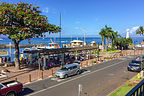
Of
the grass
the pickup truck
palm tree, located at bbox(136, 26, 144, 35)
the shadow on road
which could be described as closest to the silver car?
the shadow on road

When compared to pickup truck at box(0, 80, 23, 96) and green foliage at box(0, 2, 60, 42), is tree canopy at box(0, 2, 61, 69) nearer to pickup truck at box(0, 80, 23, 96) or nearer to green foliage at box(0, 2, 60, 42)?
green foliage at box(0, 2, 60, 42)

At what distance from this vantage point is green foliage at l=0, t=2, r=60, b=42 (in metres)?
19.7

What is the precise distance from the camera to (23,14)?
67.1 ft

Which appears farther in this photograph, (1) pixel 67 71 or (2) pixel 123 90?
(1) pixel 67 71

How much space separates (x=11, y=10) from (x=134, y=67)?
2055 cm

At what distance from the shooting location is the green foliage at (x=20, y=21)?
19.7m

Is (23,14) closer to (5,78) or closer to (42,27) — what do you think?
(42,27)

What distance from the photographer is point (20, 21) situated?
21.5 m

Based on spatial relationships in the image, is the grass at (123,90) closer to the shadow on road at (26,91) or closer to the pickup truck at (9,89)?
the shadow on road at (26,91)

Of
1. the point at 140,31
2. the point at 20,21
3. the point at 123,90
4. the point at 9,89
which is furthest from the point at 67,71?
the point at 140,31

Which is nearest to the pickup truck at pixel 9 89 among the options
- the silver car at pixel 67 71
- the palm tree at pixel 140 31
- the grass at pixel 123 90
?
the silver car at pixel 67 71

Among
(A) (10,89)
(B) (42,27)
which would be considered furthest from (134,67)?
(A) (10,89)

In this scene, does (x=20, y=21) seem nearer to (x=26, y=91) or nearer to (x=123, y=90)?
(x=26, y=91)

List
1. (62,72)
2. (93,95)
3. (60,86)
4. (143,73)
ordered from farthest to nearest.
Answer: (62,72) → (143,73) → (60,86) → (93,95)
